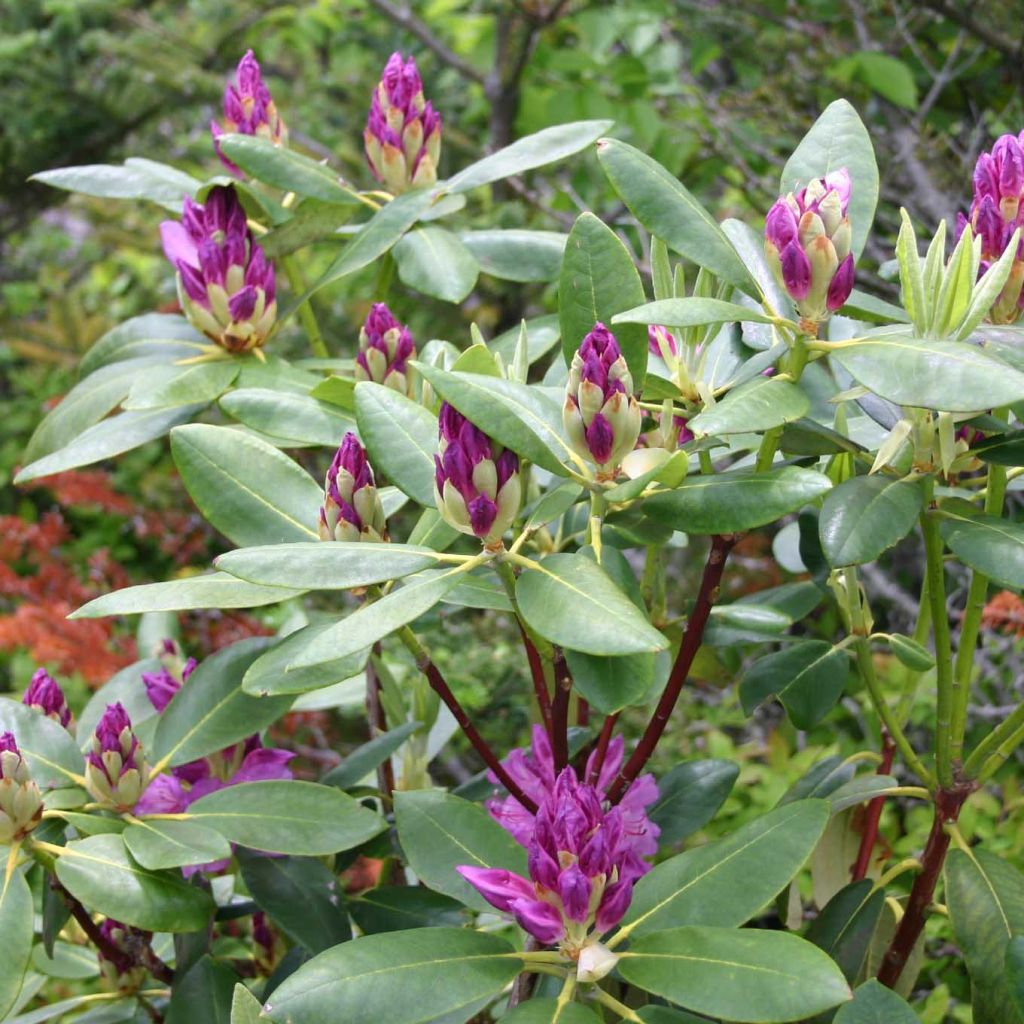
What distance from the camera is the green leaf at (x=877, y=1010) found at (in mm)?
681

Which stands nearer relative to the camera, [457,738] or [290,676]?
[290,676]

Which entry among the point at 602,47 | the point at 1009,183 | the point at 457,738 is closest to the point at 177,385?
the point at 1009,183

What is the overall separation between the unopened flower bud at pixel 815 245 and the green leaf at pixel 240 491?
342 mm

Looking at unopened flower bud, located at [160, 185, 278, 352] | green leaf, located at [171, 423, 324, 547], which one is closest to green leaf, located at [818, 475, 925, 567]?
green leaf, located at [171, 423, 324, 547]

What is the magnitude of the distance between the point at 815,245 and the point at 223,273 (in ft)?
1.81

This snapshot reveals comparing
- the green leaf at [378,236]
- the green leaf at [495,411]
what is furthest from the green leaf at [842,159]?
the green leaf at [378,236]

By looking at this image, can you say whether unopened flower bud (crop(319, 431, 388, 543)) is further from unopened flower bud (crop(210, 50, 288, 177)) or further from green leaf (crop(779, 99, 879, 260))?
unopened flower bud (crop(210, 50, 288, 177))

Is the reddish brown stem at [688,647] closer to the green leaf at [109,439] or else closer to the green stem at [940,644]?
the green stem at [940,644]

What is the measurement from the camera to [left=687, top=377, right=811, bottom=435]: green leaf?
0.60 metres

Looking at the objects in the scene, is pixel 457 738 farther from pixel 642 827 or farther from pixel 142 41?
pixel 142 41

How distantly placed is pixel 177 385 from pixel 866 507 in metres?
0.56

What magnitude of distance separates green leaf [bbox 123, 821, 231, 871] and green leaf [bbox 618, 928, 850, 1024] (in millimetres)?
276

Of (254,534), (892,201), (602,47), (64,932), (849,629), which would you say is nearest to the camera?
(254,534)

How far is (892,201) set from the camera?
84.0 inches
